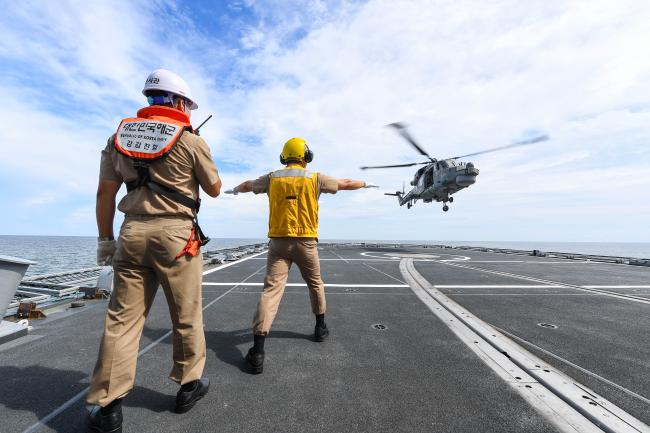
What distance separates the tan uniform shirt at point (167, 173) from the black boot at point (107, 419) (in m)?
1.18

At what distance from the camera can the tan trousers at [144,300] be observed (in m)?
1.75

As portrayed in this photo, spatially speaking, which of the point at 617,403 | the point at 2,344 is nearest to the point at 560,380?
the point at 617,403

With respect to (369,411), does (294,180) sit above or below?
above

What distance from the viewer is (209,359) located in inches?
107

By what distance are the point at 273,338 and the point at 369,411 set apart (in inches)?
64.8

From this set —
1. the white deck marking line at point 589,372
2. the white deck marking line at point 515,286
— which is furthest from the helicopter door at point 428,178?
the white deck marking line at point 589,372

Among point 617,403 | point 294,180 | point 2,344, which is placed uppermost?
point 294,180

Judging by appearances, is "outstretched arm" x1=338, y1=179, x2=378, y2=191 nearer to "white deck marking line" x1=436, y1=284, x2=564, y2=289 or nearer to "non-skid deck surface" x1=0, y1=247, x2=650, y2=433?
"non-skid deck surface" x1=0, y1=247, x2=650, y2=433

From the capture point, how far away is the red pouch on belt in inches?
77.1

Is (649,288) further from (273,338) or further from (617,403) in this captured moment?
(273,338)

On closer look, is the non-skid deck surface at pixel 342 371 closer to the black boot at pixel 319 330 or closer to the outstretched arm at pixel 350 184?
the black boot at pixel 319 330

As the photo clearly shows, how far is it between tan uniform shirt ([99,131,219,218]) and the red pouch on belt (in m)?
0.16

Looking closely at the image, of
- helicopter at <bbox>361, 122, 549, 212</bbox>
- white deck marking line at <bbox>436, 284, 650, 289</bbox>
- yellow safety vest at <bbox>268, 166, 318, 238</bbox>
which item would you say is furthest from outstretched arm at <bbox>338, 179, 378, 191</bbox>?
helicopter at <bbox>361, 122, 549, 212</bbox>

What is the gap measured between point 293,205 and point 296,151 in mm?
609
